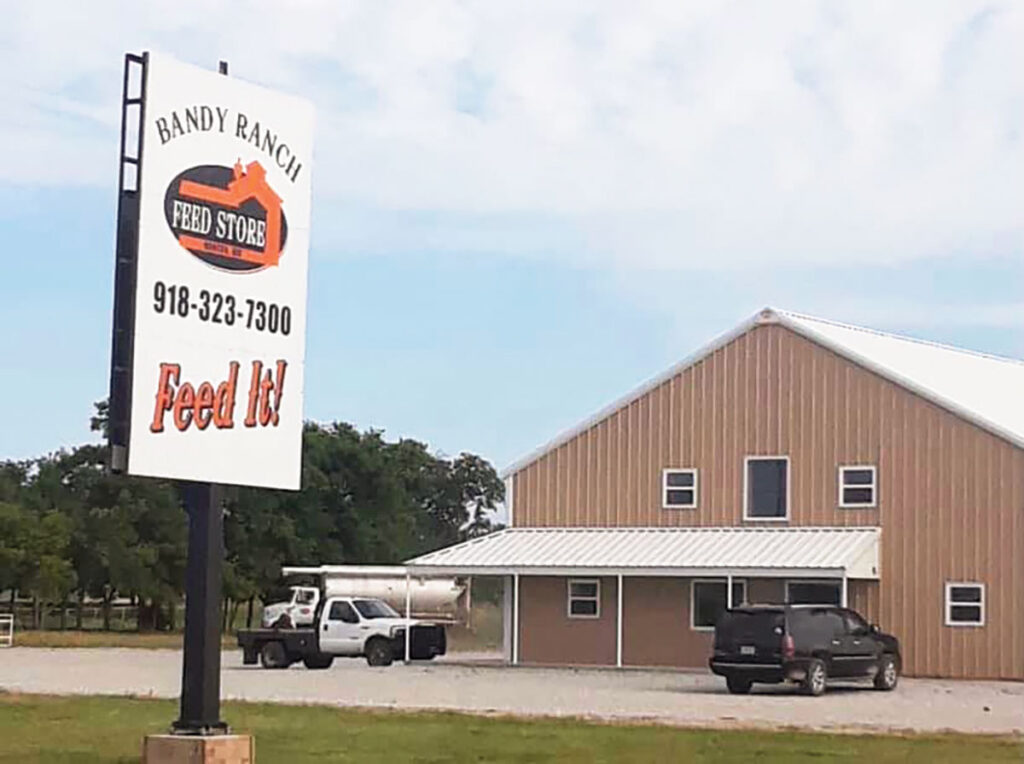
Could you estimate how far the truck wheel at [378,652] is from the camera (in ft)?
152

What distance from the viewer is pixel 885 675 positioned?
123 feet

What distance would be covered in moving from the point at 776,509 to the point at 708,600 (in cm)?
253

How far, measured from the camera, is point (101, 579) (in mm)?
83000

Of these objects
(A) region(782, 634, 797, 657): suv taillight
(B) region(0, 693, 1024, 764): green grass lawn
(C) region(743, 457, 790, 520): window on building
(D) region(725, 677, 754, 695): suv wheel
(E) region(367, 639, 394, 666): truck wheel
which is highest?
(C) region(743, 457, 790, 520): window on building

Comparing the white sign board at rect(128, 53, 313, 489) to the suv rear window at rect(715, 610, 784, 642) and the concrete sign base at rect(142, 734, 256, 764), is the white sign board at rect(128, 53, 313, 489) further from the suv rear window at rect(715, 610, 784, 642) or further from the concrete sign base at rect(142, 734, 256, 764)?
the suv rear window at rect(715, 610, 784, 642)

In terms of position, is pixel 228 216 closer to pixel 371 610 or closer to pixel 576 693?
pixel 576 693

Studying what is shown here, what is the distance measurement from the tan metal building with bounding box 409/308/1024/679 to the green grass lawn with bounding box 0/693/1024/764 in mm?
18046

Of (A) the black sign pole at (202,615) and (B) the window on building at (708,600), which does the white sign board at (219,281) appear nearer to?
(A) the black sign pole at (202,615)

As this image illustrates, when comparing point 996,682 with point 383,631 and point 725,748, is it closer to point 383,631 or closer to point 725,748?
point 383,631

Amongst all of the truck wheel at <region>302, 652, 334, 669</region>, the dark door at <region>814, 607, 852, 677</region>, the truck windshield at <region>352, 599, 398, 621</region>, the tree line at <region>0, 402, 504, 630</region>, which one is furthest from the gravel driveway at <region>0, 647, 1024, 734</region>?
the tree line at <region>0, 402, 504, 630</region>

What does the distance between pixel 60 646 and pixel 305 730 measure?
3990 cm

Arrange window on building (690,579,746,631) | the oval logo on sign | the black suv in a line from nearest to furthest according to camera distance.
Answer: the oval logo on sign, the black suv, window on building (690,579,746,631)

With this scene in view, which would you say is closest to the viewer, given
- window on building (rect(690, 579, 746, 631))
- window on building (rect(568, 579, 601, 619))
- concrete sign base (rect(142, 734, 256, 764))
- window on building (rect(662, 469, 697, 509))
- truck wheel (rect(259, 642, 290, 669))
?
concrete sign base (rect(142, 734, 256, 764))

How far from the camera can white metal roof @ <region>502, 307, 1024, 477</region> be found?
44.0m
